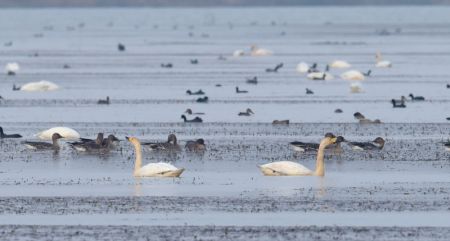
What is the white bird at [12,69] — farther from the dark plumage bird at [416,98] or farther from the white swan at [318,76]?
the dark plumage bird at [416,98]

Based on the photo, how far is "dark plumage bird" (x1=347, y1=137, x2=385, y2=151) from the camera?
24.7 m

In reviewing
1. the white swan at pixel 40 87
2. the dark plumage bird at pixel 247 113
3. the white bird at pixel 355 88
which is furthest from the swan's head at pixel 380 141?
the white swan at pixel 40 87

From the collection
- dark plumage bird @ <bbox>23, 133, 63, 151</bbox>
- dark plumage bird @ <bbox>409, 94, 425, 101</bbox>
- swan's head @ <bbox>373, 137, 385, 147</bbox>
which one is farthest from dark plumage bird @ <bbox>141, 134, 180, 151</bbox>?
dark plumage bird @ <bbox>409, 94, 425, 101</bbox>

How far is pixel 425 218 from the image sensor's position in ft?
54.7

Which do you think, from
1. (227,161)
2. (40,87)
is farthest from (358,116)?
(40,87)

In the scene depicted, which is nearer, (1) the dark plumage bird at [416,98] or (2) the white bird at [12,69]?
(1) the dark plumage bird at [416,98]

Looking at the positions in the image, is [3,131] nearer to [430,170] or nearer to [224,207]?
[430,170]

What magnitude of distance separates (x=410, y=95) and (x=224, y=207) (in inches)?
790

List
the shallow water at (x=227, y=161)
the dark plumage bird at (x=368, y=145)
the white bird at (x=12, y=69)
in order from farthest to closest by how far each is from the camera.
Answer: the white bird at (x=12, y=69) → the dark plumage bird at (x=368, y=145) → the shallow water at (x=227, y=161)

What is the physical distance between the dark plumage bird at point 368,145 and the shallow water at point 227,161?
157 mm

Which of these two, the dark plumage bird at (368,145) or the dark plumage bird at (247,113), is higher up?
the dark plumage bird at (247,113)

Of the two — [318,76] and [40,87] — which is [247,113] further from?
[318,76]

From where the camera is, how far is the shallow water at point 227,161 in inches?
642

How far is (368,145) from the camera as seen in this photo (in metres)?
24.7
